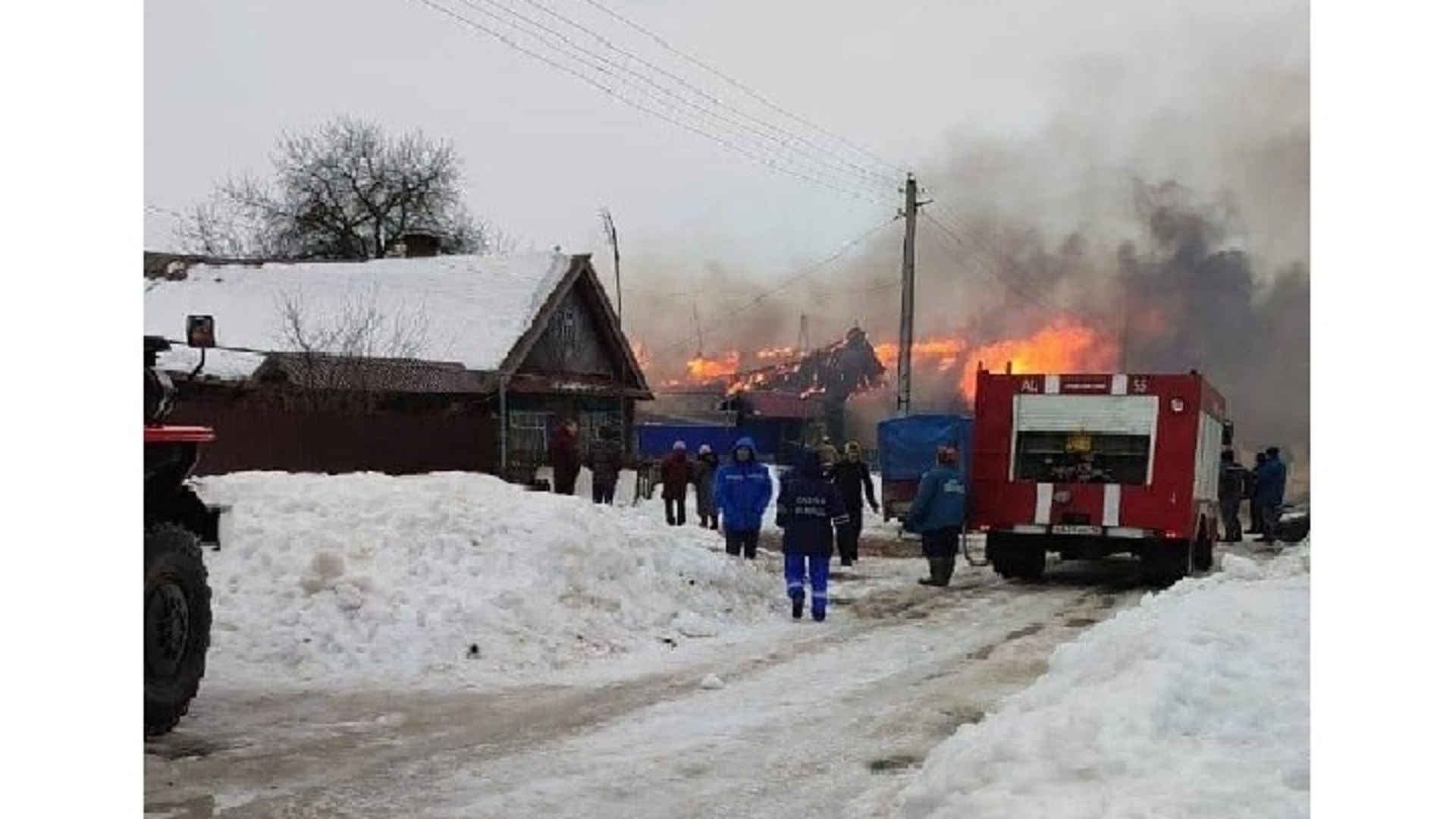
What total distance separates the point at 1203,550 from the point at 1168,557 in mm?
1516

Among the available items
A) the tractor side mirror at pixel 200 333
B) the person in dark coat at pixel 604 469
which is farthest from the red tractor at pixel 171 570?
the person in dark coat at pixel 604 469

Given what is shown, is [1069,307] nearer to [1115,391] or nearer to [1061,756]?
[1115,391]

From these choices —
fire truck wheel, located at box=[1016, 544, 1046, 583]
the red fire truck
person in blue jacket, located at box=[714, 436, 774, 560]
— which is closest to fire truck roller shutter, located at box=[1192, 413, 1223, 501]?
the red fire truck

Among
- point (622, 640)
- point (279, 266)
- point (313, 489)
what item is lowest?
point (622, 640)

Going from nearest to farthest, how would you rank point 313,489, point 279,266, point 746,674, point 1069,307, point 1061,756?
point 1061,756
point 746,674
point 313,489
point 1069,307
point 279,266

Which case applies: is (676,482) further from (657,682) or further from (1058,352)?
(657,682)

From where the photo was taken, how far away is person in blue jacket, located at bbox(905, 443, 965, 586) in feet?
45.0

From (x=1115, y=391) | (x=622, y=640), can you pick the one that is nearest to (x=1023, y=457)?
(x=1115, y=391)

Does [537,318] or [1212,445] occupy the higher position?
[537,318]

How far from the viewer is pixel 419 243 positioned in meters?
35.4
